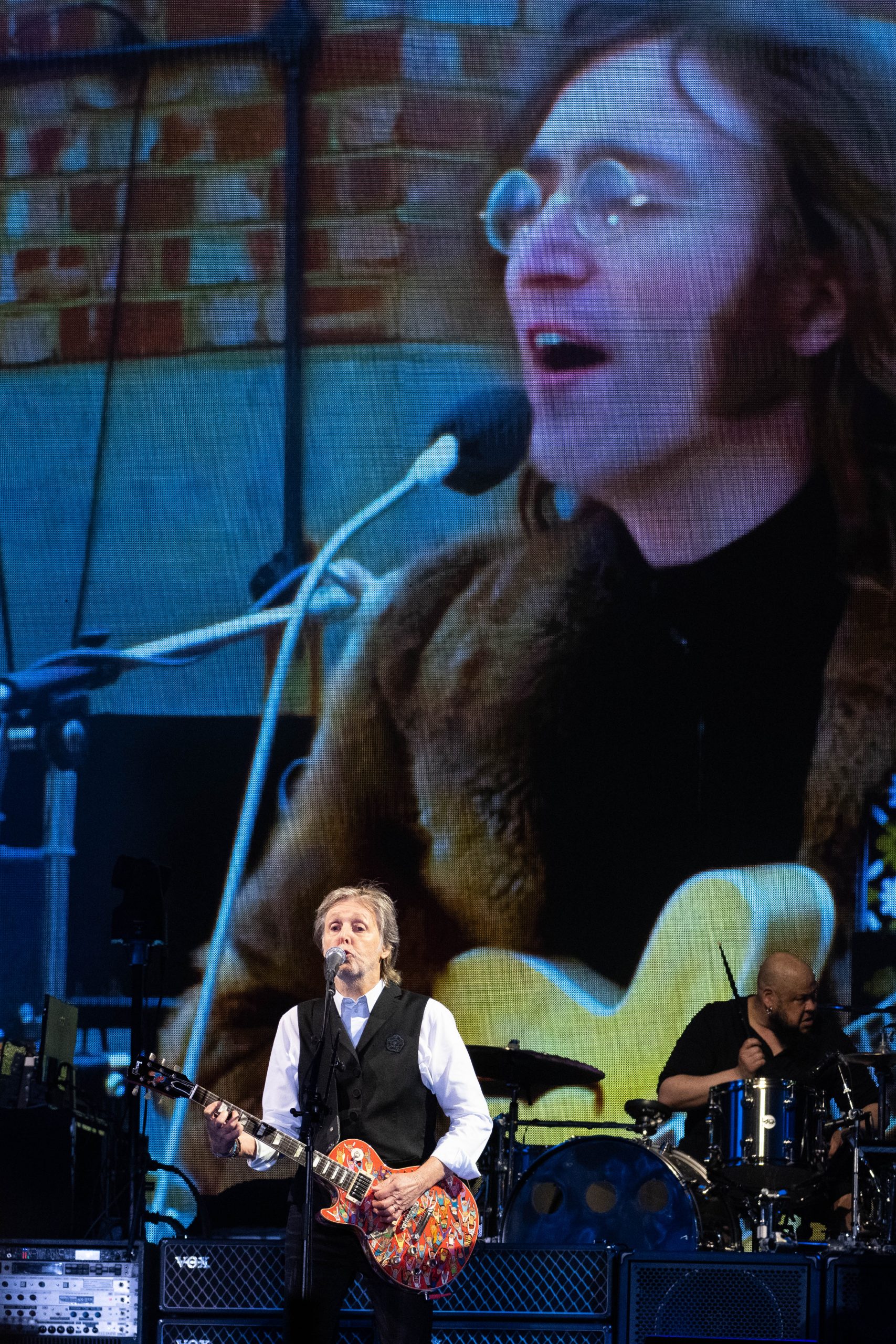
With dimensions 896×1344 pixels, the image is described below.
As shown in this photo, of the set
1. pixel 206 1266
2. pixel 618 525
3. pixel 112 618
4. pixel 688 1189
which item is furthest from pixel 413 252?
pixel 206 1266

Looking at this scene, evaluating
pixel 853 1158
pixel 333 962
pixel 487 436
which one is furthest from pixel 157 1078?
pixel 487 436

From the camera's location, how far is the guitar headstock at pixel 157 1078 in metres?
3.63

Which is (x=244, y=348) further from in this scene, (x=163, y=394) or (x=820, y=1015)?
(x=820, y=1015)

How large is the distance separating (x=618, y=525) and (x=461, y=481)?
0.64 metres

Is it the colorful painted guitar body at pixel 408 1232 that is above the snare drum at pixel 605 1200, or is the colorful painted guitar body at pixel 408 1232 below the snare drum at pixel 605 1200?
below

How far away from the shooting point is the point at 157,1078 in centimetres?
364

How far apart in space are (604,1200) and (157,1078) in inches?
75.7

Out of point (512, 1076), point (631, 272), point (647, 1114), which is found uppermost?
point (631, 272)

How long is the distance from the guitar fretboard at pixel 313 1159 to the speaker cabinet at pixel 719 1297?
2.58 ft

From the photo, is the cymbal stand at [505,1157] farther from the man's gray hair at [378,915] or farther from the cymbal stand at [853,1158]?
the man's gray hair at [378,915]

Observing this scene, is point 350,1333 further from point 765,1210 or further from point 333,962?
point 765,1210

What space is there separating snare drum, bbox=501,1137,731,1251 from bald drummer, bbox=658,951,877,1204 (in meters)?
0.55

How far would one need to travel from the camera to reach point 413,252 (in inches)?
270

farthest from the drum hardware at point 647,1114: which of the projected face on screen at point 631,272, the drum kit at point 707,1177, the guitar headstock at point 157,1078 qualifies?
the projected face on screen at point 631,272
